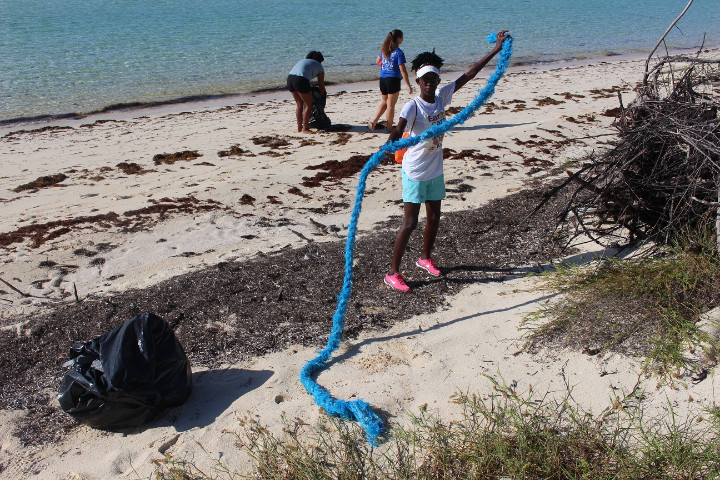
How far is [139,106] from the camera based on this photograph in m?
14.0

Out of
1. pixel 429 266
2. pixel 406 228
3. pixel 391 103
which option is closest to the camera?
pixel 406 228

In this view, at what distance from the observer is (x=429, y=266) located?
4.88m

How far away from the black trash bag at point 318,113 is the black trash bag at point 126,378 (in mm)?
7344

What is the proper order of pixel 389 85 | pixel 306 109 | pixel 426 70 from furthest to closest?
pixel 306 109
pixel 389 85
pixel 426 70

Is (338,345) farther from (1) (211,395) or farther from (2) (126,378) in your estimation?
(2) (126,378)

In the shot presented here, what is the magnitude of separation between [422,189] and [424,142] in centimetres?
36

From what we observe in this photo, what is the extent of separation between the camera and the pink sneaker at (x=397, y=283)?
15.1 feet

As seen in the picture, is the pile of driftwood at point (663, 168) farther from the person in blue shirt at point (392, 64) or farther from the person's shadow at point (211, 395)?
the person in blue shirt at point (392, 64)

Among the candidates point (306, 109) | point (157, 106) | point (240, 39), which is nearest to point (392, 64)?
point (306, 109)

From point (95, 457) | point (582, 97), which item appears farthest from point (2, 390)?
point (582, 97)

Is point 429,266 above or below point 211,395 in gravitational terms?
above

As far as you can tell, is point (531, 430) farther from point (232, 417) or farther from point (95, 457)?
point (95, 457)

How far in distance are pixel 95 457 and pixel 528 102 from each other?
1111 centimetres

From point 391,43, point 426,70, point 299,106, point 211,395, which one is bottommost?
point 211,395
